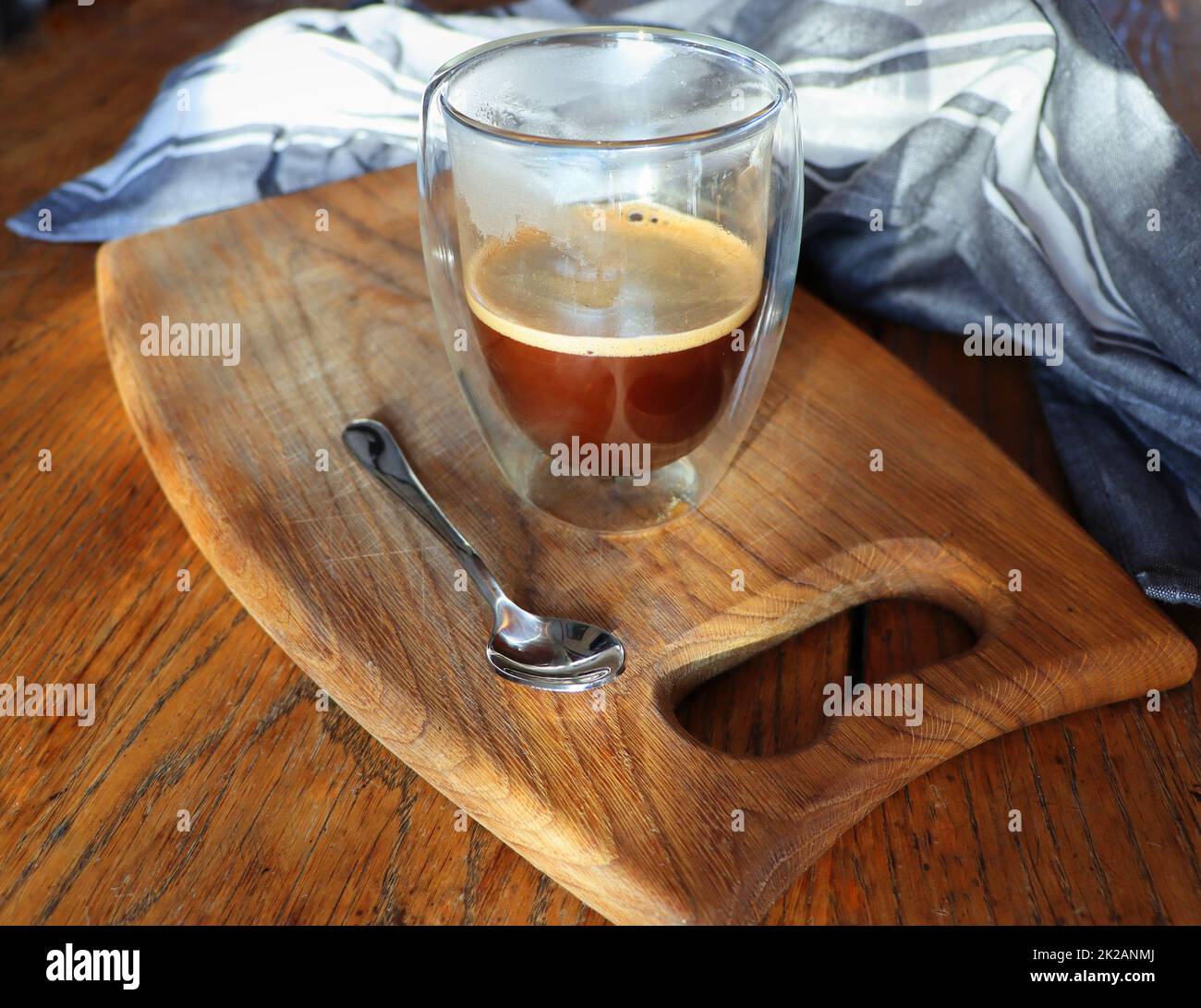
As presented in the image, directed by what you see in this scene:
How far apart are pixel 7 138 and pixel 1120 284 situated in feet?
3.21

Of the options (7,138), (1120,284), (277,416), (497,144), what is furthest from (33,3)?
(1120,284)

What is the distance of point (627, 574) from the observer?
0.59 meters

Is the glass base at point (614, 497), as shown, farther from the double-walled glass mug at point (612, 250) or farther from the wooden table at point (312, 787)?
the wooden table at point (312, 787)

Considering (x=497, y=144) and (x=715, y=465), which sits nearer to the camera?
(x=497, y=144)

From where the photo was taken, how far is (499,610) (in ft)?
1.81

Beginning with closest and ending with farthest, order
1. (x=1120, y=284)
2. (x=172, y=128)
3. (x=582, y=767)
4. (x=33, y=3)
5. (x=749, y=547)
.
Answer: (x=582, y=767) < (x=749, y=547) < (x=1120, y=284) < (x=172, y=128) < (x=33, y=3)

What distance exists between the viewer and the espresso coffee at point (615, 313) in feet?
1.79

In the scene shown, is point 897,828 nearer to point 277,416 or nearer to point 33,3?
point 277,416

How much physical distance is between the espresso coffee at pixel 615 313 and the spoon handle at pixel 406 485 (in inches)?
3.0

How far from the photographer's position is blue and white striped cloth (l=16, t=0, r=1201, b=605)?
69 cm
